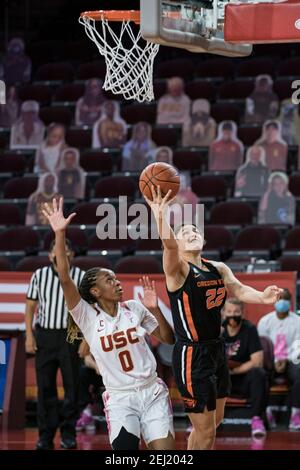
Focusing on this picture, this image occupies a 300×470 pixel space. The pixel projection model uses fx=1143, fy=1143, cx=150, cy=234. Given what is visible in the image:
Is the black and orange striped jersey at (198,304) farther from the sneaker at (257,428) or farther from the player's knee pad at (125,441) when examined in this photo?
the sneaker at (257,428)

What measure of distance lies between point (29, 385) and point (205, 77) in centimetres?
699

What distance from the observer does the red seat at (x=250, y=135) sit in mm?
15305

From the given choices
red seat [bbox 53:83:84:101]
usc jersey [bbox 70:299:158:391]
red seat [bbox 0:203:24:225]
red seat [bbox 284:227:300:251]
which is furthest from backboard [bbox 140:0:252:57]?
red seat [bbox 53:83:84:101]

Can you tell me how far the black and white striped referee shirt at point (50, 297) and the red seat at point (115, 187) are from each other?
15.0ft

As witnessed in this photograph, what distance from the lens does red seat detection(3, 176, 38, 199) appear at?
607 inches

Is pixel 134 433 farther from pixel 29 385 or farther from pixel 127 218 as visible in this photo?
pixel 127 218

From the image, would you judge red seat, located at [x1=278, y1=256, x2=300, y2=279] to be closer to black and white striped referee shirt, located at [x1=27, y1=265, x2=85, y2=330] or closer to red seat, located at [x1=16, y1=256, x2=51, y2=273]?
red seat, located at [x1=16, y1=256, x2=51, y2=273]

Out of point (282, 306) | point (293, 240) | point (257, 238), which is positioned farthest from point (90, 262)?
point (282, 306)

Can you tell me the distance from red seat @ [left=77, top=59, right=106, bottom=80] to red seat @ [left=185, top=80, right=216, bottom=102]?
1.68 metres

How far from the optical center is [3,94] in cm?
1688

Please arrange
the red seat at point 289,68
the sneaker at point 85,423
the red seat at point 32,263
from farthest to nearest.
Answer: the red seat at point 289,68
the red seat at point 32,263
the sneaker at point 85,423

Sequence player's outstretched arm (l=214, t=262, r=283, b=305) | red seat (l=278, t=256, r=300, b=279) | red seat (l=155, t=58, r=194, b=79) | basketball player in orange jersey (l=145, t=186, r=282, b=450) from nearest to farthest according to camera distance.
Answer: basketball player in orange jersey (l=145, t=186, r=282, b=450), player's outstretched arm (l=214, t=262, r=283, b=305), red seat (l=278, t=256, r=300, b=279), red seat (l=155, t=58, r=194, b=79)

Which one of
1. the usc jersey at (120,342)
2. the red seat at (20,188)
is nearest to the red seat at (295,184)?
the red seat at (20,188)
